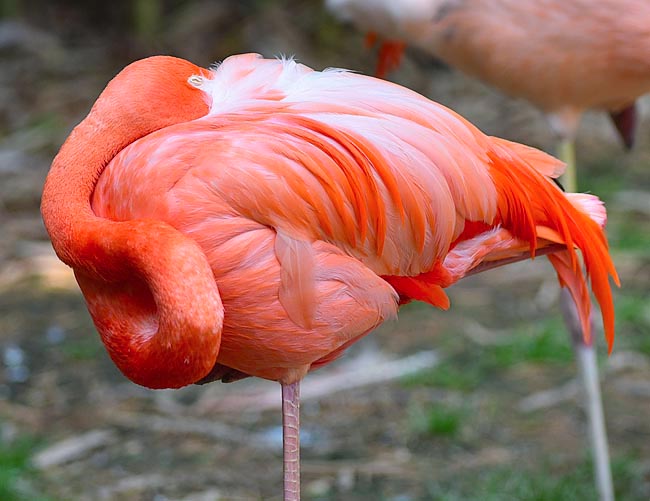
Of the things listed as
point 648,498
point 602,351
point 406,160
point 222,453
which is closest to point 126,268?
point 406,160

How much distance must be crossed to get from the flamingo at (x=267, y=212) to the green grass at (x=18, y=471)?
1.14 meters

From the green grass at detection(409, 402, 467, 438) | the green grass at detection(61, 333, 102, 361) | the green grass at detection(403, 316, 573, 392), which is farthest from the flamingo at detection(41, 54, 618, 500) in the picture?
the green grass at detection(61, 333, 102, 361)

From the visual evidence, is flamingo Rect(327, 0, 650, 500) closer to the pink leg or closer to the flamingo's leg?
the flamingo's leg

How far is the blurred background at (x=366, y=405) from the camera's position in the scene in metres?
3.11

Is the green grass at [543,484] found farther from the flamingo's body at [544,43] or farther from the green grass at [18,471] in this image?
the green grass at [18,471]

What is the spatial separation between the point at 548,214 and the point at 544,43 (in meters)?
0.89

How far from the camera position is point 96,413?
345 cm

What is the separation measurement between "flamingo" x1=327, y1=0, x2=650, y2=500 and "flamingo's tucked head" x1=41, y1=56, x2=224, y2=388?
1184 millimetres

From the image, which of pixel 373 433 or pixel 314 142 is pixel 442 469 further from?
pixel 314 142

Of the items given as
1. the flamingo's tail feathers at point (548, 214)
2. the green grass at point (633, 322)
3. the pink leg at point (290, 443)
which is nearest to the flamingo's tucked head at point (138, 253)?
the pink leg at point (290, 443)

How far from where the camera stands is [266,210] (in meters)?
1.83

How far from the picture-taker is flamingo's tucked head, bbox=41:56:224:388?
1.68 m

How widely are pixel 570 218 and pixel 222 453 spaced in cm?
153

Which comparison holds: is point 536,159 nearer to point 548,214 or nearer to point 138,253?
point 548,214
